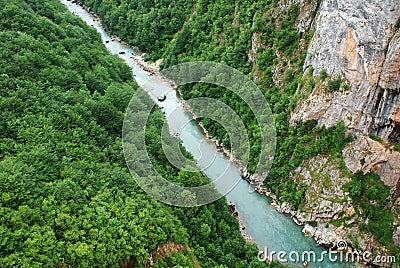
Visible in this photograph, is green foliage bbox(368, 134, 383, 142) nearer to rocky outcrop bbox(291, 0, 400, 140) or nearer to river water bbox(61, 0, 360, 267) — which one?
rocky outcrop bbox(291, 0, 400, 140)

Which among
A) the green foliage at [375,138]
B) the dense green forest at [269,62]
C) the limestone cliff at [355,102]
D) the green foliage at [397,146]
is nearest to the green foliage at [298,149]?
the dense green forest at [269,62]

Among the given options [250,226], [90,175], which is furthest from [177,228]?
[250,226]

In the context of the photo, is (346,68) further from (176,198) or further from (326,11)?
(176,198)
